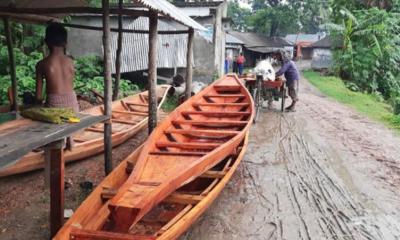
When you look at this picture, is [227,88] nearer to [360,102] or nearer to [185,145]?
[185,145]

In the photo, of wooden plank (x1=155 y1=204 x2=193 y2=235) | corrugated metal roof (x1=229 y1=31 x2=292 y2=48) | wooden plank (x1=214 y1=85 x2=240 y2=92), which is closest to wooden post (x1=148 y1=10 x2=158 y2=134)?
wooden plank (x1=155 y1=204 x2=193 y2=235)

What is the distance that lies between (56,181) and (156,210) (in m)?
1.37

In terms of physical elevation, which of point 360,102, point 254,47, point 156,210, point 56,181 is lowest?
point 156,210

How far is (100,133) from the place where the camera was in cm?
807

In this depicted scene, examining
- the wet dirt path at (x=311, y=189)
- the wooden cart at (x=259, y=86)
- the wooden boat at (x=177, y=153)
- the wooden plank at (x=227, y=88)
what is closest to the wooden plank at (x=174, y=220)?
the wooden boat at (x=177, y=153)

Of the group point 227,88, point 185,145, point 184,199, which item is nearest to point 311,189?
point 185,145

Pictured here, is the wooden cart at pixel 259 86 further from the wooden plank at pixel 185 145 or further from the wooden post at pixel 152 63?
the wooden plank at pixel 185 145

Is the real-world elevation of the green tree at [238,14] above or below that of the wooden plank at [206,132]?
above

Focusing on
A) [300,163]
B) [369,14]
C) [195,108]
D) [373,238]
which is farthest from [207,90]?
[369,14]

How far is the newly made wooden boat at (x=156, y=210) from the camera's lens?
381 centimetres

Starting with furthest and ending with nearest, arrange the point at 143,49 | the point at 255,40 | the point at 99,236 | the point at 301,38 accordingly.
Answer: the point at 301,38
the point at 255,40
the point at 143,49
the point at 99,236

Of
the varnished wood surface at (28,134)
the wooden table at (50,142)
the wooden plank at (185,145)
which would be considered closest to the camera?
the varnished wood surface at (28,134)

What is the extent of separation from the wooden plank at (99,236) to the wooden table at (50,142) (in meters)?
0.67

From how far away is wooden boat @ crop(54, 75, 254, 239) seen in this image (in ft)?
13.1
